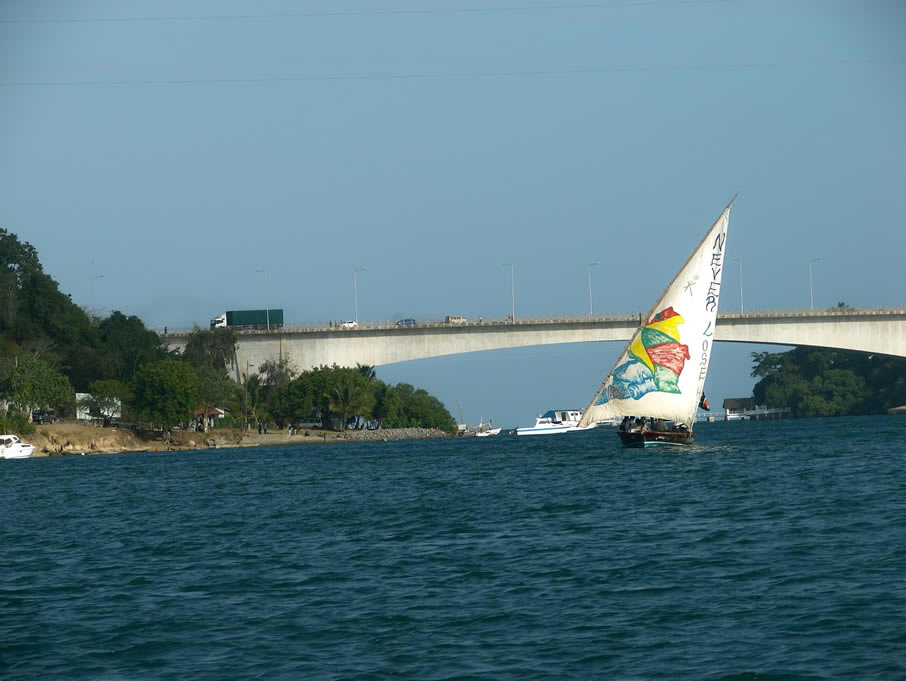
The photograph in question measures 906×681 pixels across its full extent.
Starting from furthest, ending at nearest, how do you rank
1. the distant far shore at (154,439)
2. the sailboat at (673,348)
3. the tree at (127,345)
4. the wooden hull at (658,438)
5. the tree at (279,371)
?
the tree at (279,371) → the tree at (127,345) → the distant far shore at (154,439) → the wooden hull at (658,438) → the sailboat at (673,348)

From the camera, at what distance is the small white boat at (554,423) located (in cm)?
17388

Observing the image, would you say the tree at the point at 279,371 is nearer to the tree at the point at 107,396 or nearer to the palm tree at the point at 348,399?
the palm tree at the point at 348,399

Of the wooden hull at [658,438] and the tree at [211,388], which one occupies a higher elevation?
the tree at [211,388]

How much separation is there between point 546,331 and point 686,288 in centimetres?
7411

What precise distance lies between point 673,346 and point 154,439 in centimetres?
7459

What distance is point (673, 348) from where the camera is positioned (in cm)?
6656

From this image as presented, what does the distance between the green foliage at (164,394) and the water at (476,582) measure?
7171cm

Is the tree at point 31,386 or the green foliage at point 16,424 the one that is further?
the tree at point 31,386

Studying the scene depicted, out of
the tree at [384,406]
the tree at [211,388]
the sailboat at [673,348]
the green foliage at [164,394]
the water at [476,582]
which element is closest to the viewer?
the water at [476,582]

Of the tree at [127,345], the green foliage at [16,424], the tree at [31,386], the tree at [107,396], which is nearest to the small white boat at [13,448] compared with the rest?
the green foliage at [16,424]

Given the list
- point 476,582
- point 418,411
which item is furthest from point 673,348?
point 418,411

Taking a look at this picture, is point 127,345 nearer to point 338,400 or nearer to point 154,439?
point 154,439

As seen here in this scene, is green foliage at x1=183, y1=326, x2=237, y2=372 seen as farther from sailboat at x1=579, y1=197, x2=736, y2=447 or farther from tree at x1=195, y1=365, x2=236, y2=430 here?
sailboat at x1=579, y1=197, x2=736, y2=447

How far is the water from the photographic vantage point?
65.4 feet
